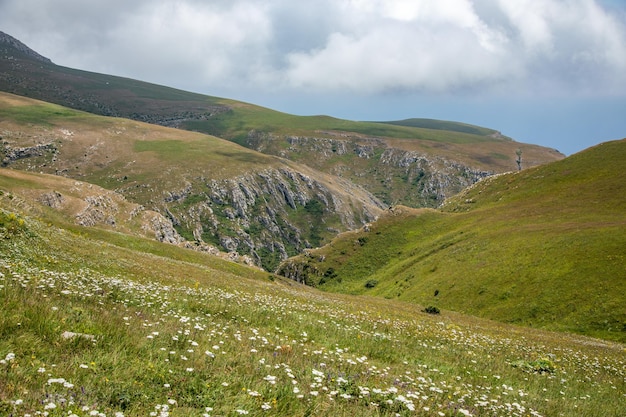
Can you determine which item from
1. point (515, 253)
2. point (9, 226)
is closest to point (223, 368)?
A: point (9, 226)

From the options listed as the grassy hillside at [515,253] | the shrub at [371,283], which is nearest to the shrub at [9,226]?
the grassy hillside at [515,253]

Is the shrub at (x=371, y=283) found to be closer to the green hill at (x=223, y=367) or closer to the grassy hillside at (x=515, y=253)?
the grassy hillside at (x=515, y=253)

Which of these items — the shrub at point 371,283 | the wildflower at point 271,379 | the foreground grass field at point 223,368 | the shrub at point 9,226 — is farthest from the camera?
the shrub at point 371,283

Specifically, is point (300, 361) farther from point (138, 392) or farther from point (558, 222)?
point (558, 222)

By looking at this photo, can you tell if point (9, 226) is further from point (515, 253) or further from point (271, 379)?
point (515, 253)

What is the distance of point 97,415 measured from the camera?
5484 millimetres

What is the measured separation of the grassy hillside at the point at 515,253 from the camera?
52.2m

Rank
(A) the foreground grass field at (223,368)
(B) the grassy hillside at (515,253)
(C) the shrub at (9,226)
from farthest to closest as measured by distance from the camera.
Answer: (B) the grassy hillside at (515,253) < (C) the shrub at (9,226) < (A) the foreground grass field at (223,368)

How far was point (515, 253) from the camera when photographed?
226ft

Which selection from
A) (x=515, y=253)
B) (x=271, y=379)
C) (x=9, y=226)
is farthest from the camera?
(x=515, y=253)

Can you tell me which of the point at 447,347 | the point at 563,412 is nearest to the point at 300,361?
the point at 563,412

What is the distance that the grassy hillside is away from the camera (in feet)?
171

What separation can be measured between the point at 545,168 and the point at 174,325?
134126 mm

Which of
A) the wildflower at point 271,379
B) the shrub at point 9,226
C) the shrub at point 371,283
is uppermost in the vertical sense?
the wildflower at point 271,379
